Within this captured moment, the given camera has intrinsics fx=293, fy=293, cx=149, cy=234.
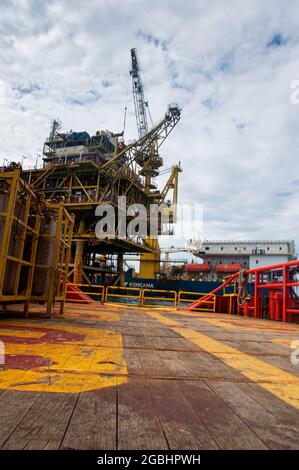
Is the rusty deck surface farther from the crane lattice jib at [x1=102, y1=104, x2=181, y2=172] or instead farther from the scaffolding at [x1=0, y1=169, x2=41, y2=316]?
the crane lattice jib at [x1=102, y1=104, x2=181, y2=172]

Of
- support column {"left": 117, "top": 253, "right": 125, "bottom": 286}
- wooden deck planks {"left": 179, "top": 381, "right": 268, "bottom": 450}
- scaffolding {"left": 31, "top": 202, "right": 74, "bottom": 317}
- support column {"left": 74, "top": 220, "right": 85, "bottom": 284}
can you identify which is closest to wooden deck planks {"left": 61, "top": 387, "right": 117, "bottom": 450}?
wooden deck planks {"left": 179, "top": 381, "right": 268, "bottom": 450}

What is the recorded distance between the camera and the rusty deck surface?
1.43 meters

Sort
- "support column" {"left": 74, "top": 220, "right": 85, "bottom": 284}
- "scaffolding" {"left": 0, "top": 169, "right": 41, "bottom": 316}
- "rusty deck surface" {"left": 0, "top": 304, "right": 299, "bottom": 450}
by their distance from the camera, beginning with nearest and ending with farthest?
"rusty deck surface" {"left": 0, "top": 304, "right": 299, "bottom": 450}, "scaffolding" {"left": 0, "top": 169, "right": 41, "bottom": 316}, "support column" {"left": 74, "top": 220, "right": 85, "bottom": 284}

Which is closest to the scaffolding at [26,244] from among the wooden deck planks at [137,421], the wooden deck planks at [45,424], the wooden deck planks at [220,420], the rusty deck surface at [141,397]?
the rusty deck surface at [141,397]

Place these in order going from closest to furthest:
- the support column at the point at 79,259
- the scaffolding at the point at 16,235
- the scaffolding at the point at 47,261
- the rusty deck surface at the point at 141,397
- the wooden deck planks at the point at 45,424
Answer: the wooden deck planks at the point at 45,424 → the rusty deck surface at the point at 141,397 → the scaffolding at the point at 16,235 → the scaffolding at the point at 47,261 → the support column at the point at 79,259

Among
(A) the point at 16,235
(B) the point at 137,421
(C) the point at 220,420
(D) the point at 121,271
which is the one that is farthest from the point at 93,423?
(D) the point at 121,271

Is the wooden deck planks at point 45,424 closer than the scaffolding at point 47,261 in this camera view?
Yes

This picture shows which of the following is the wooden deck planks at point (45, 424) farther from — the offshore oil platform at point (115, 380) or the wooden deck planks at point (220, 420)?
the wooden deck planks at point (220, 420)

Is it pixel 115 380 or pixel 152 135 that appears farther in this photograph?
pixel 152 135

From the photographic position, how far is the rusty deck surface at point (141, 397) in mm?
1431

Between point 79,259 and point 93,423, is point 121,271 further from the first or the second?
point 93,423

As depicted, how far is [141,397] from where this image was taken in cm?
199
